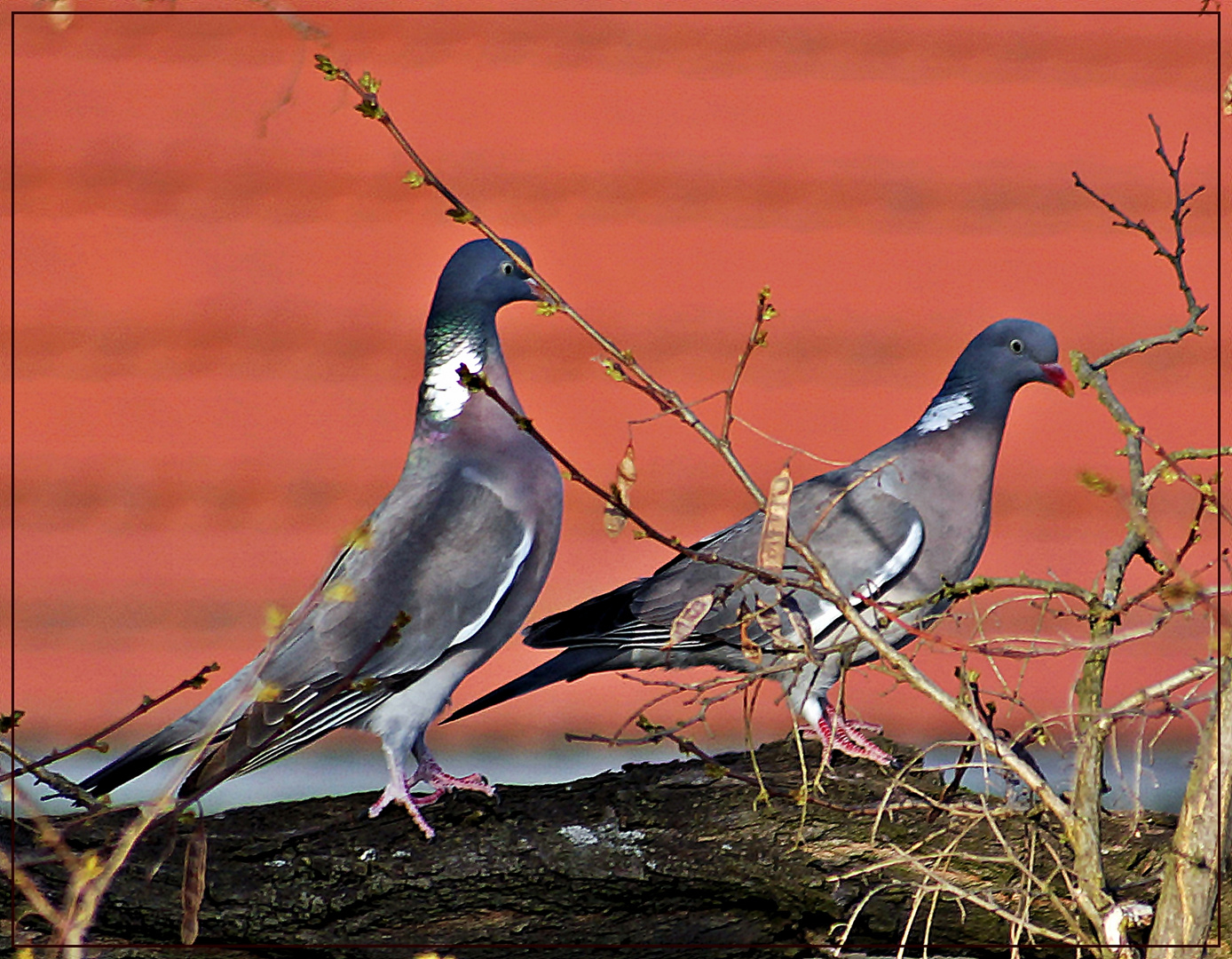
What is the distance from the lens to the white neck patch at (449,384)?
7.80 feet

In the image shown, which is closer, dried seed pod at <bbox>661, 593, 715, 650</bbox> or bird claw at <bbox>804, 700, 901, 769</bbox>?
dried seed pod at <bbox>661, 593, 715, 650</bbox>

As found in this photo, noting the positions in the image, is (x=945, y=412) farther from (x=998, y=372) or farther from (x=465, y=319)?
(x=465, y=319)

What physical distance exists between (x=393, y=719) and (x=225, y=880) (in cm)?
39

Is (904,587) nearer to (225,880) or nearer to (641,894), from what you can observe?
(641,894)

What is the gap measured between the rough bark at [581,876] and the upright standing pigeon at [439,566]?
12cm

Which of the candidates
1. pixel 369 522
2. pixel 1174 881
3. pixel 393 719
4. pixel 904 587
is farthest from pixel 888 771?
pixel 369 522

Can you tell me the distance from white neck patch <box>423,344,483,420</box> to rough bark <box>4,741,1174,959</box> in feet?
2.22

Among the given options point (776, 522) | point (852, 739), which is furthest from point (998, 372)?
point (776, 522)

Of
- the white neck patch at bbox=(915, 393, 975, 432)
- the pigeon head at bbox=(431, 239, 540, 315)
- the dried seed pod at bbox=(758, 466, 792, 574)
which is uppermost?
the pigeon head at bbox=(431, 239, 540, 315)

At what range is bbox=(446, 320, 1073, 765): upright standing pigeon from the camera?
2.45 metres

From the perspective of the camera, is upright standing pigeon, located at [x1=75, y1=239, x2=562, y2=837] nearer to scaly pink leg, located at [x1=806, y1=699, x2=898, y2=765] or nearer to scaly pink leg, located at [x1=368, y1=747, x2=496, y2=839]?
scaly pink leg, located at [x1=368, y1=747, x2=496, y2=839]

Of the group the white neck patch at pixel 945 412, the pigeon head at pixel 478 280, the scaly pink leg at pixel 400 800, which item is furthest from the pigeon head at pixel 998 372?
the scaly pink leg at pixel 400 800

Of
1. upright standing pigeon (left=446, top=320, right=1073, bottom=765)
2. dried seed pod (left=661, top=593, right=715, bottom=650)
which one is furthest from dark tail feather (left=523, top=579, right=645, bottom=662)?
dried seed pod (left=661, top=593, right=715, bottom=650)

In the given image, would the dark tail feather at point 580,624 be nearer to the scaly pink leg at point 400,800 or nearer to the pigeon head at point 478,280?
the scaly pink leg at point 400,800
